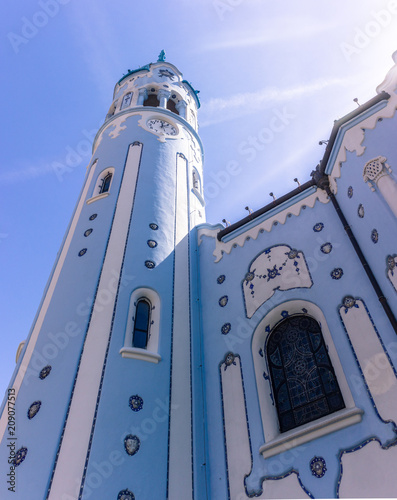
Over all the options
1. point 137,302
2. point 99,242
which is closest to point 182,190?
point 99,242

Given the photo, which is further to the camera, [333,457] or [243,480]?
[243,480]

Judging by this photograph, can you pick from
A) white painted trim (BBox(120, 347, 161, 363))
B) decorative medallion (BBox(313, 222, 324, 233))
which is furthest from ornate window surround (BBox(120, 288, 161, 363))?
decorative medallion (BBox(313, 222, 324, 233))

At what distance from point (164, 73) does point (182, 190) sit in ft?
26.2

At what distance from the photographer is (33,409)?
7102 mm

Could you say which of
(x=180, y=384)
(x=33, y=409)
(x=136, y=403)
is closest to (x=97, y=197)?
(x=180, y=384)

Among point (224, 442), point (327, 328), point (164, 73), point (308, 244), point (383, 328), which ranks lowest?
point (224, 442)

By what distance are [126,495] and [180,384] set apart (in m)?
2.18

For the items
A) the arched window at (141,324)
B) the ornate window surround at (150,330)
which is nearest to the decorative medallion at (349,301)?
the ornate window surround at (150,330)

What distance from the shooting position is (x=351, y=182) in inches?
329

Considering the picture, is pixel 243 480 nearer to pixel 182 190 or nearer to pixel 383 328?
pixel 383 328

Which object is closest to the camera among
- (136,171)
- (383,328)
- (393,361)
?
(393,361)

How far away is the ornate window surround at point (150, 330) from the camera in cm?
771

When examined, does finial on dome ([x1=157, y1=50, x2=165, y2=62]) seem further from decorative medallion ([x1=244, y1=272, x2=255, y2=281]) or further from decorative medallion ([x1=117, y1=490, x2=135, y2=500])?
decorative medallion ([x1=117, y1=490, x2=135, y2=500])

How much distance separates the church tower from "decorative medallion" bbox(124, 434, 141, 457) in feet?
0.05
